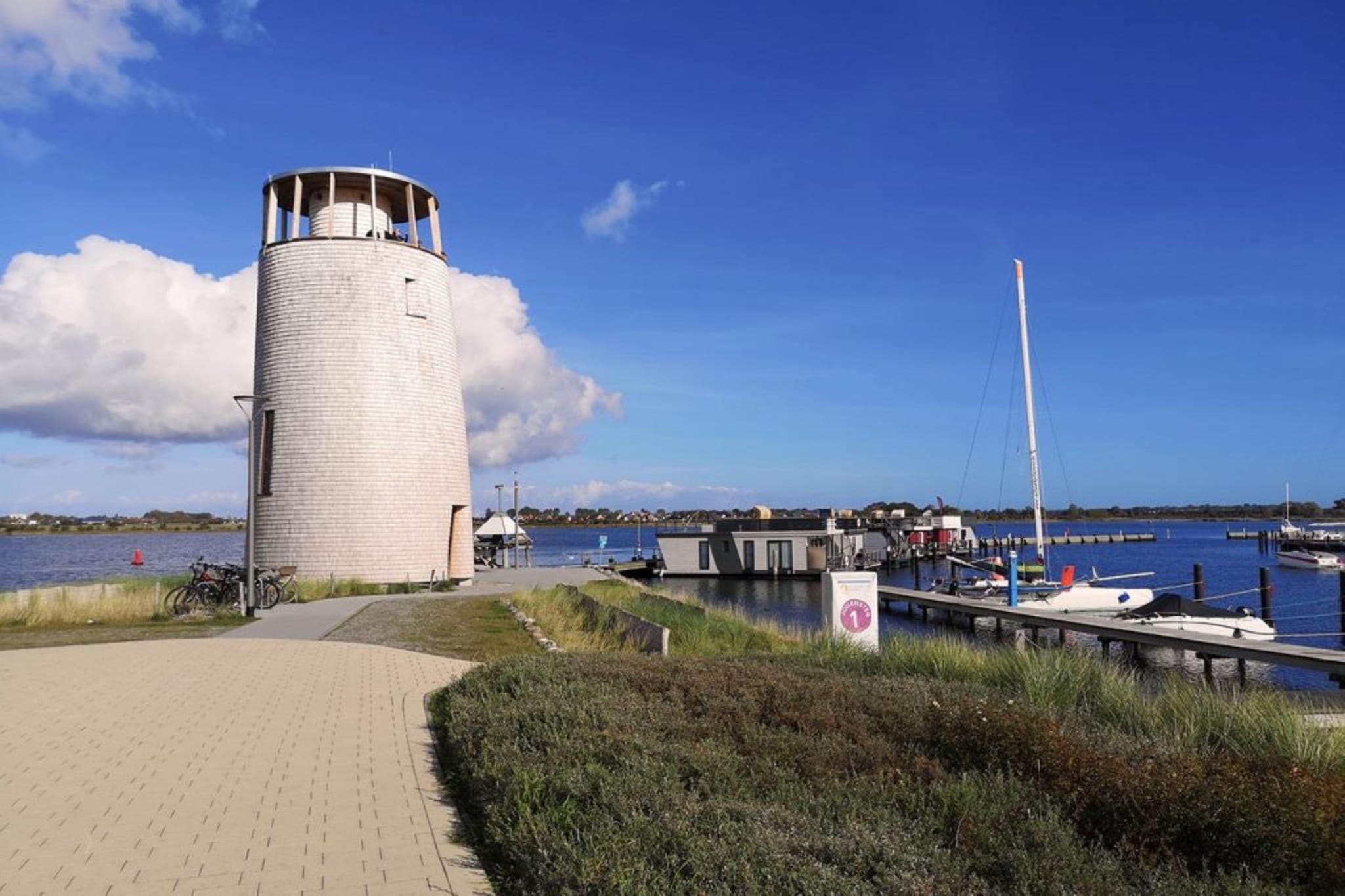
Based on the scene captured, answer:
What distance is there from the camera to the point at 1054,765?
19.0 ft

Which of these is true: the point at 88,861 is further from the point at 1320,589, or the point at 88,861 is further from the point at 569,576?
the point at 1320,589

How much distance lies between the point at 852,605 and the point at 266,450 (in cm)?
1864

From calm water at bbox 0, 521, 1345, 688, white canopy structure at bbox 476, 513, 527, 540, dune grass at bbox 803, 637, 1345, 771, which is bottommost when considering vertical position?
calm water at bbox 0, 521, 1345, 688

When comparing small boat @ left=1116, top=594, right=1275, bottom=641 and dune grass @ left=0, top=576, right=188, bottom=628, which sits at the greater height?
dune grass @ left=0, top=576, right=188, bottom=628

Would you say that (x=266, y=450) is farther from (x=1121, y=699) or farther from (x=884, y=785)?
(x=884, y=785)

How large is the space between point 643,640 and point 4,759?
327 inches

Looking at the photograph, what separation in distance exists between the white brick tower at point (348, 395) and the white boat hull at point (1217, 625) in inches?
752

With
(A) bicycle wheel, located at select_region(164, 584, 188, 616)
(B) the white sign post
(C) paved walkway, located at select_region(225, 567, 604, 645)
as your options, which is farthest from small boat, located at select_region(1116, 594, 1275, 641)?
(A) bicycle wheel, located at select_region(164, 584, 188, 616)

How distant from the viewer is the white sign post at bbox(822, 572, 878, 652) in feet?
49.4

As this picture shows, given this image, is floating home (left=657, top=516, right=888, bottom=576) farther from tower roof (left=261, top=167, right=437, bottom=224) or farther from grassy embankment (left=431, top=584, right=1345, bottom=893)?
grassy embankment (left=431, top=584, right=1345, bottom=893)

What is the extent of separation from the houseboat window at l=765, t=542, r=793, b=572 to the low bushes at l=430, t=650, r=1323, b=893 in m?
48.1

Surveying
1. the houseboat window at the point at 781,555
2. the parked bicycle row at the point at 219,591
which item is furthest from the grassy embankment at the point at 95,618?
the houseboat window at the point at 781,555

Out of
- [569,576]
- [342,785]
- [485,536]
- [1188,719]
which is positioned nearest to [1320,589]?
[569,576]

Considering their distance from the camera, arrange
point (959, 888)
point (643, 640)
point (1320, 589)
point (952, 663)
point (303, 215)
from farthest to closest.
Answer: point (1320, 589) → point (303, 215) → point (643, 640) → point (952, 663) → point (959, 888)
